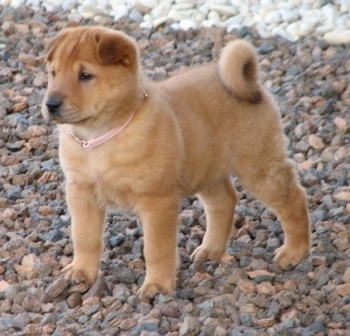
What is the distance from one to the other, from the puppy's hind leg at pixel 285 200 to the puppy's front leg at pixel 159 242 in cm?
67

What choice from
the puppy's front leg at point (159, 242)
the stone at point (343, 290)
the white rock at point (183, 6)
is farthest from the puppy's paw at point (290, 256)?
the white rock at point (183, 6)

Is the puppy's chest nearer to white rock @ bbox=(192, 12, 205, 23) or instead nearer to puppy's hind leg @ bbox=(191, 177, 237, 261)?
puppy's hind leg @ bbox=(191, 177, 237, 261)

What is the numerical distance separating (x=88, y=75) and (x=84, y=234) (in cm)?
84

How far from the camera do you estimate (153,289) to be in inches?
202

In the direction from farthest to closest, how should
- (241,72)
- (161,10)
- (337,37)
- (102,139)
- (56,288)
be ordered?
(161,10) → (337,37) → (241,72) → (56,288) → (102,139)

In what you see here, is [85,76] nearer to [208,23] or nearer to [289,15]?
[208,23]

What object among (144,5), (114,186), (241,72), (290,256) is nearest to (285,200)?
(290,256)

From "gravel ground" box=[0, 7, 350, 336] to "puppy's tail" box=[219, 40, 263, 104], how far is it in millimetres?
888

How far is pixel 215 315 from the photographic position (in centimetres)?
496

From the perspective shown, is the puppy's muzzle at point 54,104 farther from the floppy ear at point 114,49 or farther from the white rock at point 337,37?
the white rock at point 337,37

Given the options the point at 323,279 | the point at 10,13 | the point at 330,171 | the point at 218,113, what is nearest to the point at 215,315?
the point at 323,279

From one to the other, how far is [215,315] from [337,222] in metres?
1.44

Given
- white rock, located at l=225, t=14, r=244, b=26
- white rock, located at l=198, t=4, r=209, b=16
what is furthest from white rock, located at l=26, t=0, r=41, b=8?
white rock, located at l=225, t=14, r=244, b=26

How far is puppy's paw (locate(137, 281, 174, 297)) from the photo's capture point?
5129 millimetres
